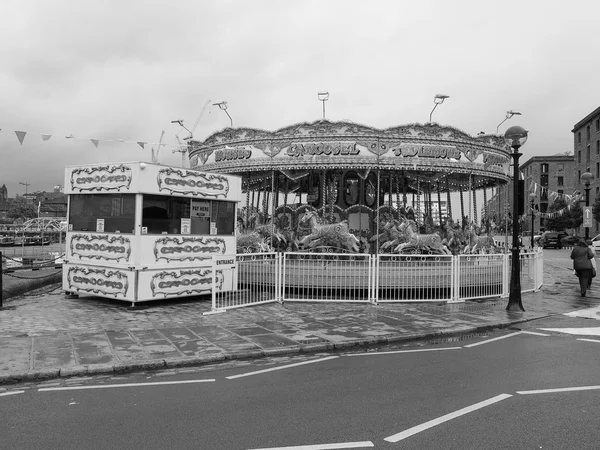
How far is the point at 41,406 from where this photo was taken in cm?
515

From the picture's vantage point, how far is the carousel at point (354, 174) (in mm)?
15039

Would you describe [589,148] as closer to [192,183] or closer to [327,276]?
[327,276]

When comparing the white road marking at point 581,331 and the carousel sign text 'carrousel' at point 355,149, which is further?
the carousel sign text 'carrousel' at point 355,149

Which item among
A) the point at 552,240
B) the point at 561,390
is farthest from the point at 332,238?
the point at 552,240

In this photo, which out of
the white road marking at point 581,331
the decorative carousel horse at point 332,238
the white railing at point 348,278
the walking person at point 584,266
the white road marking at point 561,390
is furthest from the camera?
the decorative carousel horse at point 332,238

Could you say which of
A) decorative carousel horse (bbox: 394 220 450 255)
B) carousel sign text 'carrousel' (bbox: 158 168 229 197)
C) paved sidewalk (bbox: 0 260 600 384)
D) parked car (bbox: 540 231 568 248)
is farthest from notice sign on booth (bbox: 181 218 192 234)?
parked car (bbox: 540 231 568 248)

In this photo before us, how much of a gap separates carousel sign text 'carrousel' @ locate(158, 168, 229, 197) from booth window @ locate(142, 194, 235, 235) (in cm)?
24

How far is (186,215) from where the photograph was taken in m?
12.1

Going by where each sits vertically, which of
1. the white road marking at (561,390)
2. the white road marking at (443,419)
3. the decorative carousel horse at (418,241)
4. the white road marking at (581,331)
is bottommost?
the white road marking at (443,419)

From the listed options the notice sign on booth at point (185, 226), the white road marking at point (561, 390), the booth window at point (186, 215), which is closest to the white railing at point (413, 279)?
the booth window at point (186, 215)

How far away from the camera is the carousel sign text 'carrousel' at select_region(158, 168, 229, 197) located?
454 inches

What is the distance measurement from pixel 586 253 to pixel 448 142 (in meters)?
5.15

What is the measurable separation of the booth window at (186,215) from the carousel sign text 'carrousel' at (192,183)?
0.77 feet

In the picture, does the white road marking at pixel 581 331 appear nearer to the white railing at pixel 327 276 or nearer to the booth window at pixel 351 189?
the white railing at pixel 327 276
